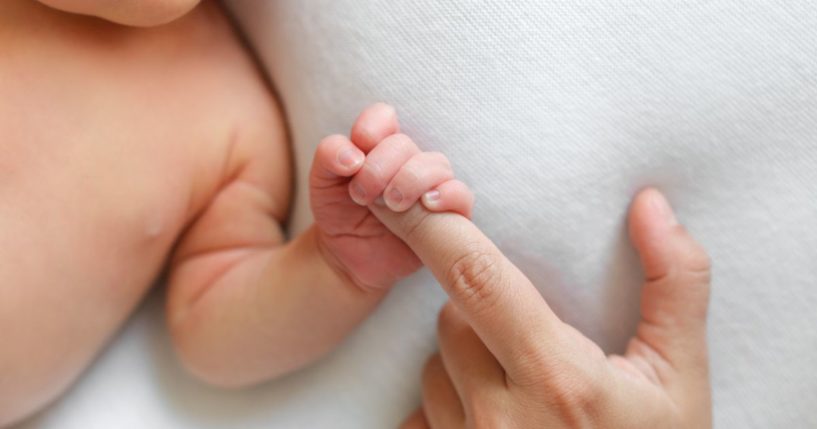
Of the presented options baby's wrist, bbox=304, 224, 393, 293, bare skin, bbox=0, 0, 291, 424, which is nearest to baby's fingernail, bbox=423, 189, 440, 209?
baby's wrist, bbox=304, 224, 393, 293

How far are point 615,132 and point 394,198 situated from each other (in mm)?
234

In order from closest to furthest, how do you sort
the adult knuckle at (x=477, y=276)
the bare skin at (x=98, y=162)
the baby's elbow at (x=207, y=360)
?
the adult knuckle at (x=477, y=276)
the bare skin at (x=98, y=162)
the baby's elbow at (x=207, y=360)

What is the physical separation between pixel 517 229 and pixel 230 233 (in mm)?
341

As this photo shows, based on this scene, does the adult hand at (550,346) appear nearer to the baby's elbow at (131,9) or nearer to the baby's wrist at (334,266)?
the baby's wrist at (334,266)

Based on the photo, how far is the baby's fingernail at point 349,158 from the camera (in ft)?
2.16

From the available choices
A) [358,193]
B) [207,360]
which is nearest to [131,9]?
[358,193]

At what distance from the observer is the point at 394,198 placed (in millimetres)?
649

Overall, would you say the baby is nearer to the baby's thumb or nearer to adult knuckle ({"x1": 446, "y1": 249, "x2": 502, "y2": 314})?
adult knuckle ({"x1": 446, "y1": 249, "x2": 502, "y2": 314})

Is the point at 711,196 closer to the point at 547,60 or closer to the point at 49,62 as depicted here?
the point at 547,60

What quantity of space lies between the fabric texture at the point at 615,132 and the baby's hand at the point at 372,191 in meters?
0.07

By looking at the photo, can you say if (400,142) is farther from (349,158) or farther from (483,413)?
(483,413)

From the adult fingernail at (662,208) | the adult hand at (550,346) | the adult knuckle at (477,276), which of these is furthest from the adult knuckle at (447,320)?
the adult fingernail at (662,208)

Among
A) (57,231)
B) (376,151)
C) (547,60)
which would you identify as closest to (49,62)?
(57,231)

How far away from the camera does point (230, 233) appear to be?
2.84 feet
